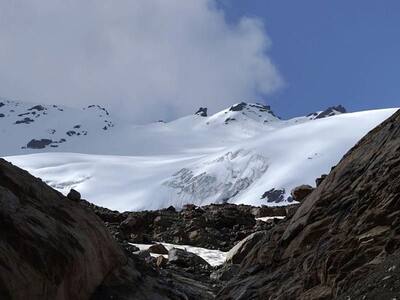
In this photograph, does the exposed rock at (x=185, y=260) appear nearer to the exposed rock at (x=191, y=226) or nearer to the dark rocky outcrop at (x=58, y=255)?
the exposed rock at (x=191, y=226)

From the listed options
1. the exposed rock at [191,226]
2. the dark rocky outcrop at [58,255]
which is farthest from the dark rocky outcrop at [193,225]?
the dark rocky outcrop at [58,255]

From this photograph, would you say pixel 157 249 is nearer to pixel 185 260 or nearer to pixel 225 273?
pixel 185 260

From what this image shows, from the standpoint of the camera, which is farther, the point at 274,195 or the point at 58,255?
the point at 274,195

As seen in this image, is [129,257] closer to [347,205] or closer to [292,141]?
[347,205]

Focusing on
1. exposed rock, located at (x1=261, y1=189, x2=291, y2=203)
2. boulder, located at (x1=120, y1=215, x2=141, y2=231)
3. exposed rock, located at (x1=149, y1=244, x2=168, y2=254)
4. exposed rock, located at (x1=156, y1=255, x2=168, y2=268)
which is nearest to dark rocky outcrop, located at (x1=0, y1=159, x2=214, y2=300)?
exposed rock, located at (x1=156, y1=255, x2=168, y2=268)

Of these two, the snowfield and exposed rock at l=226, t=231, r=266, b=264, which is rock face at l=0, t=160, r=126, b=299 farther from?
the snowfield

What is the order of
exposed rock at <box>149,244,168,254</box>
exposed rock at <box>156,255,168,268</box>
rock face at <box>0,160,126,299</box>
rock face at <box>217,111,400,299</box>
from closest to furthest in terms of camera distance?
rock face at <box>217,111,400,299</box>, rock face at <box>0,160,126,299</box>, exposed rock at <box>156,255,168,268</box>, exposed rock at <box>149,244,168,254</box>

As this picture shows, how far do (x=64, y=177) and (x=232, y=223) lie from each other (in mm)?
146630

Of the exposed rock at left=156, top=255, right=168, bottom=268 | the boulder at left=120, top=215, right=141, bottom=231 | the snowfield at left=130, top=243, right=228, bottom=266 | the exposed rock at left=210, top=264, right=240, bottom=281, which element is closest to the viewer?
the exposed rock at left=210, top=264, right=240, bottom=281

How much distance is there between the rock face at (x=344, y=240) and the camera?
8.08 m

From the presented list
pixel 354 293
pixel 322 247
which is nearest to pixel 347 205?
pixel 322 247

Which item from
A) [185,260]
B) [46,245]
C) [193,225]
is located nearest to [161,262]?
[185,260]

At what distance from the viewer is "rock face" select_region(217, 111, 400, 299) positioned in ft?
26.5

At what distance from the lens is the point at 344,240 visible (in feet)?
30.5
